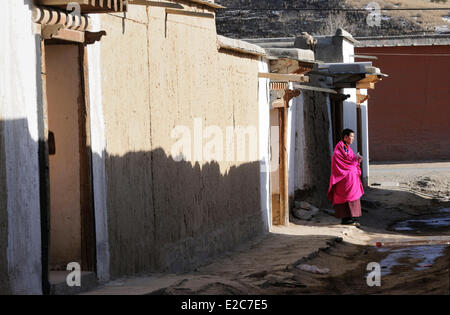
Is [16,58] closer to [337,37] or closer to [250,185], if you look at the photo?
[250,185]

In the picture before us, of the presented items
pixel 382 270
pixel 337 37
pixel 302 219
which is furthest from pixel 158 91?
pixel 337 37

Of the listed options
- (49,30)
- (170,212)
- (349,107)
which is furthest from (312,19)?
(49,30)

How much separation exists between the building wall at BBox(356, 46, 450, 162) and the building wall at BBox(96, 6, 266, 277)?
16.9 metres

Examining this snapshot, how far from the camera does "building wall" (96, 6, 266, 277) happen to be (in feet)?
28.5

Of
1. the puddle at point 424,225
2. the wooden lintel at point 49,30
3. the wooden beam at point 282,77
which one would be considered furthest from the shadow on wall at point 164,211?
the puddle at point 424,225

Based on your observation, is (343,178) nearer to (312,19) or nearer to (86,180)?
(86,180)

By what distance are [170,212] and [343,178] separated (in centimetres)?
580

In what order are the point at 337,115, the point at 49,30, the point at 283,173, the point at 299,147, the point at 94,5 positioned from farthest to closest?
the point at 337,115 → the point at 299,147 → the point at 283,173 → the point at 94,5 → the point at 49,30

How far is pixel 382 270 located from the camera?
10.2 metres

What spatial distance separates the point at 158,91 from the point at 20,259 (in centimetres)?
324

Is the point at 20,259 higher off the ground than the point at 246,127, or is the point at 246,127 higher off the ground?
the point at 246,127

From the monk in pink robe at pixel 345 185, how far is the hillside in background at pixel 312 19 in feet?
67.2

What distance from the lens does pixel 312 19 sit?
1453 inches

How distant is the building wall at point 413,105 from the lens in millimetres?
29281
